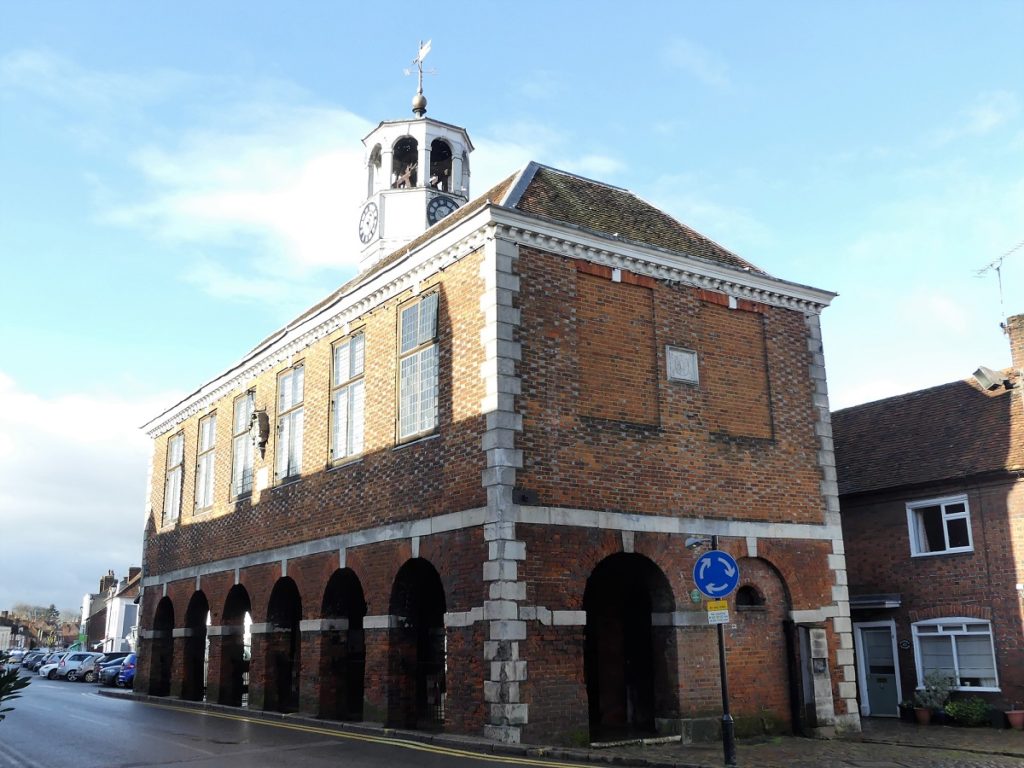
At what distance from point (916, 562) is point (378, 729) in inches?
538

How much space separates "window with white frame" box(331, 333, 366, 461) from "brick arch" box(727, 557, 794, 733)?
8591 mm

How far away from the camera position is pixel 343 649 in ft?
70.7

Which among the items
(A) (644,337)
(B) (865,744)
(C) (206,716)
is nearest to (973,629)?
(B) (865,744)

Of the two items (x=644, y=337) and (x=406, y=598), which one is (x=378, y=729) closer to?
(x=406, y=598)

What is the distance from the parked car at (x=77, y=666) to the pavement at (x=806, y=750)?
36.3 m

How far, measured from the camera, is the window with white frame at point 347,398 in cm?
2169

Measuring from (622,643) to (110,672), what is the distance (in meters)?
31.8

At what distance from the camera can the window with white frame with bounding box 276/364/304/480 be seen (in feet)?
79.4

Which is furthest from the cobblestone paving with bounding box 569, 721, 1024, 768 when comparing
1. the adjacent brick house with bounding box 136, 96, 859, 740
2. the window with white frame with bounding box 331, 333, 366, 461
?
the window with white frame with bounding box 331, 333, 366, 461

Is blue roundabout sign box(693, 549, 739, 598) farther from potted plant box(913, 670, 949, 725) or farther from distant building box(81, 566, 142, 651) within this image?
distant building box(81, 566, 142, 651)

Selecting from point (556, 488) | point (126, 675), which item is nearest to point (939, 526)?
point (556, 488)

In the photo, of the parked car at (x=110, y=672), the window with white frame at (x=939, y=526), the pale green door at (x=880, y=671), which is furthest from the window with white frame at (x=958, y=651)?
the parked car at (x=110, y=672)

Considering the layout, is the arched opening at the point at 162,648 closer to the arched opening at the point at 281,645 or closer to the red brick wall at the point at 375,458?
the red brick wall at the point at 375,458

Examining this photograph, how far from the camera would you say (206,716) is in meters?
23.1
